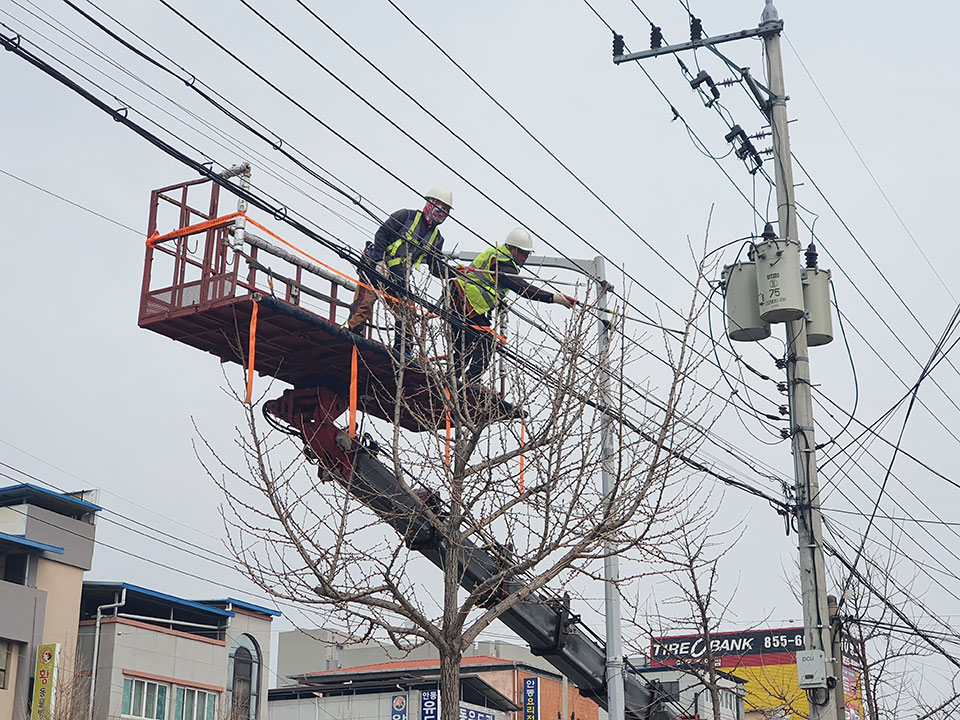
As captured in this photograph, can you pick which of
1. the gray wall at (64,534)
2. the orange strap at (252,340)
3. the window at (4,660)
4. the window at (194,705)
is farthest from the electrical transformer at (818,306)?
the window at (194,705)

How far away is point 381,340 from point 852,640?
13231 millimetres

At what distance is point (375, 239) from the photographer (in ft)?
54.1

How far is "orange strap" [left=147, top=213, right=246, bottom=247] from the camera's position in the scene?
15.0 metres

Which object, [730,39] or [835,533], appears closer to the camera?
[730,39]

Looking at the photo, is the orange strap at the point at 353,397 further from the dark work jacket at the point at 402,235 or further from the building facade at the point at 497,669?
the building facade at the point at 497,669

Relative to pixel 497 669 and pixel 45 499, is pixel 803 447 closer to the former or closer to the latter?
pixel 45 499

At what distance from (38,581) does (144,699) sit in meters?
5.46

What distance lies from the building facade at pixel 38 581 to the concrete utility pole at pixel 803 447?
93.3 ft

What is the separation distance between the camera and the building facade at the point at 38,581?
37812 mm

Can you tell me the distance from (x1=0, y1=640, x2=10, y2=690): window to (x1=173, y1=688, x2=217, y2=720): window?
21.8ft

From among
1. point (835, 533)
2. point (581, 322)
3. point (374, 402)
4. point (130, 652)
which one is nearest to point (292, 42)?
point (581, 322)

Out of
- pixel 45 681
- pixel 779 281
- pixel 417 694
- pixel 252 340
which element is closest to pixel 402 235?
pixel 252 340

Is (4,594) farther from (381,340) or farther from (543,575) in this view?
(543,575)

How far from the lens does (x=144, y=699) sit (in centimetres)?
4166
